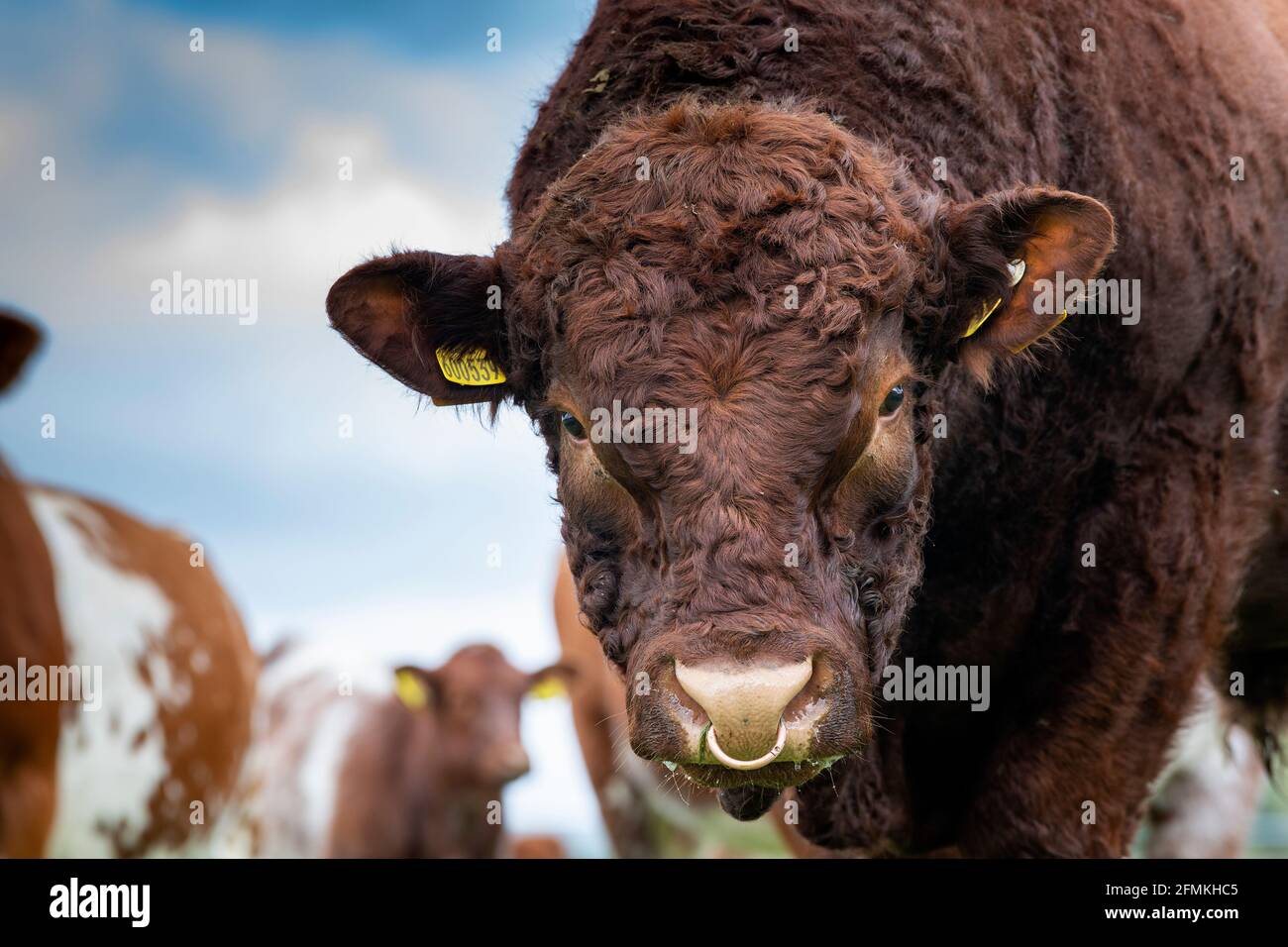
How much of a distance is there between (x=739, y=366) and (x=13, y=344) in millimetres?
2893

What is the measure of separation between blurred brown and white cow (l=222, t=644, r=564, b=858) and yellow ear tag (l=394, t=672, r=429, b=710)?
10 millimetres

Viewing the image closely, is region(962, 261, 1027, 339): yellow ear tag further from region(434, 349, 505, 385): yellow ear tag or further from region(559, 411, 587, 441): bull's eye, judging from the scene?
region(434, 349, 505, 385): yellow ear tag

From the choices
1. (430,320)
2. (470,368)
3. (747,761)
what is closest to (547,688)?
(470,368)

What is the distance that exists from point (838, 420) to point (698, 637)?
2.13 feet

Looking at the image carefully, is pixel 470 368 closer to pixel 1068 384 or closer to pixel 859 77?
pixel 859 77

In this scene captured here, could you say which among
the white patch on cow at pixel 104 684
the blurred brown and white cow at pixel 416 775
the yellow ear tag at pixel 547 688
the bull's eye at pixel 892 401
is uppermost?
the bull's eye at pixel 892 401

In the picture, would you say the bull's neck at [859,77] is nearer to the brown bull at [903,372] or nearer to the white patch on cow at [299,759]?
the brown bull at [903,372]

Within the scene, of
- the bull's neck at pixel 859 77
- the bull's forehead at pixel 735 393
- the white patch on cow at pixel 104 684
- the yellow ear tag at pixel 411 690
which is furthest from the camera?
the yellow ear tag at pixel 411 690

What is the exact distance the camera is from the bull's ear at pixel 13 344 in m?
4.96

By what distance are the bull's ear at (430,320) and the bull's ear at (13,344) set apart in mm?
1583

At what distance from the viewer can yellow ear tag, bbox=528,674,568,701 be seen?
11328mm

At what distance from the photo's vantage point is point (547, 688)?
1141 centimetres

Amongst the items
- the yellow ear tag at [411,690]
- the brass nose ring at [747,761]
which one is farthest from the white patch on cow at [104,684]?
the brass nose ring at [747,761]
